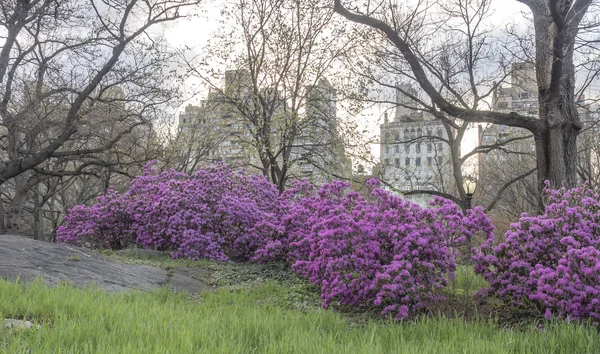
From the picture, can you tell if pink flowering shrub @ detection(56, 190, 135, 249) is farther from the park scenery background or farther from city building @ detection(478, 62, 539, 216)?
city building @ detection(478, 62, 539, 216)

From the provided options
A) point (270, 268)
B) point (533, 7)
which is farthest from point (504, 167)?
point (270, 268)

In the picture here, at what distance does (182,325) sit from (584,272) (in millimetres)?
3558

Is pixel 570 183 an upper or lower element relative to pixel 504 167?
lower

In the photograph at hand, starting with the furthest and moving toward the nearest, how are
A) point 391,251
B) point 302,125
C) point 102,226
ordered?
1. point 302,125
2. point 102,226
3. point 391,251

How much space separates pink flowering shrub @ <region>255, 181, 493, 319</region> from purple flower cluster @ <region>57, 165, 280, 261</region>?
3201 millimetres

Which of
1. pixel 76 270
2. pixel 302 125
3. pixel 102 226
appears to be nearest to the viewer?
pixel 76 270

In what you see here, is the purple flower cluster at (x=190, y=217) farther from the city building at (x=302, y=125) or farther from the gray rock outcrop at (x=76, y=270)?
the city building at (x=302, y=125)

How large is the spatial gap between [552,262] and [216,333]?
12.5 feet

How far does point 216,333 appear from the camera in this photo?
3287 mm

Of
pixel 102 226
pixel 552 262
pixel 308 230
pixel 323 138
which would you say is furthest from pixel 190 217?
pixel 323 138

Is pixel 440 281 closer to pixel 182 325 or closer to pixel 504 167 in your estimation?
pixel 182 325

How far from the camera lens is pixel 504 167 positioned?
90.5 feet

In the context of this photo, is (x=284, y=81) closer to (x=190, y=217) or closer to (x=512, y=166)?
(x=190, y=217)

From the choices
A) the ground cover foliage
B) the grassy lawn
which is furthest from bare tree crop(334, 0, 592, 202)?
the grassy lawn
